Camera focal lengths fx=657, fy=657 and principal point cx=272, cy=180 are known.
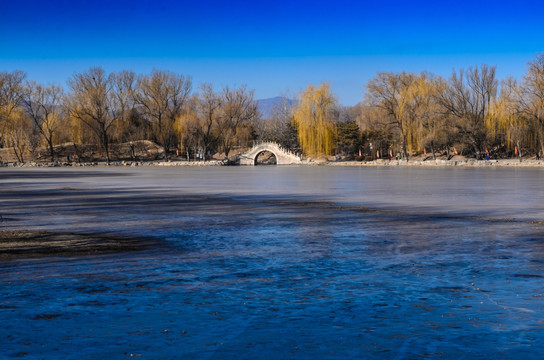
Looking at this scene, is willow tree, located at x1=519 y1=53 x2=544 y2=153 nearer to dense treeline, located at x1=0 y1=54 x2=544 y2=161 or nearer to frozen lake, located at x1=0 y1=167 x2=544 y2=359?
dense treeline, located at x1=0 y1=54 x2=544 y2=161

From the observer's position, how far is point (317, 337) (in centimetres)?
643

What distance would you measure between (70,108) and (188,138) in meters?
19.1

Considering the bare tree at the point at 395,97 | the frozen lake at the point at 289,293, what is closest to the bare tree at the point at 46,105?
the bare tree at the point at 395,97

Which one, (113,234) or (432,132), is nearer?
(113,234)

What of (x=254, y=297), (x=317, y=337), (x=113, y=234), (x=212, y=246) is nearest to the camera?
(x=317, y=337)

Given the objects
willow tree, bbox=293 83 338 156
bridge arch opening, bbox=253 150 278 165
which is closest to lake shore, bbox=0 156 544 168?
willow tree, bbox=293 83 338 156

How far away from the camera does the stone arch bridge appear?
323 feet

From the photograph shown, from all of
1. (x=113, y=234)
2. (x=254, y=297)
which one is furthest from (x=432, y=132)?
(x=254, y=297)

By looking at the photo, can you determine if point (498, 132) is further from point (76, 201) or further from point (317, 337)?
point (317, 337)

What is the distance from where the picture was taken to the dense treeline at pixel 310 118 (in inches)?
3115

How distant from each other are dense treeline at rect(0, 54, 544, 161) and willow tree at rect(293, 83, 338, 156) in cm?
14

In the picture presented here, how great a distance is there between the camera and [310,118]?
301 feet

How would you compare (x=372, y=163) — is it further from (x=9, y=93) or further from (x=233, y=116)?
(x=9, y=93)

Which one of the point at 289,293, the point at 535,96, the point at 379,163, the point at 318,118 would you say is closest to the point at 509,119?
the point at 535,96
